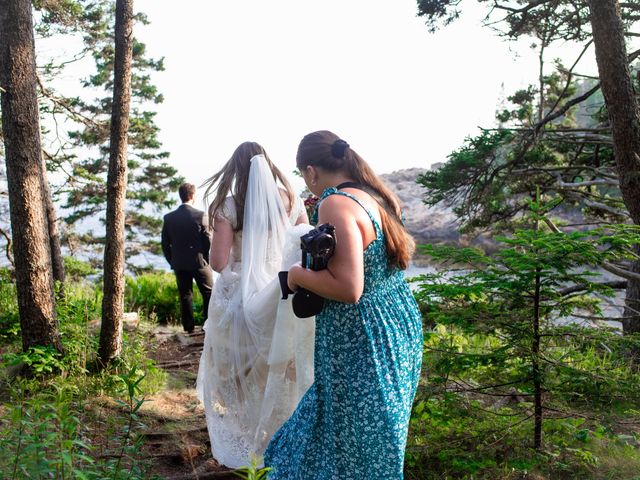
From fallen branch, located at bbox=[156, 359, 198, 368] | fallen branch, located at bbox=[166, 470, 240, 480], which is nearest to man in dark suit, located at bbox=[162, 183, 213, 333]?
fallen branch, located at bbox=[156, 359, 198, 368]

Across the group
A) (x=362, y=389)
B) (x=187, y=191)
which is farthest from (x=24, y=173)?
(x=362, y=389)

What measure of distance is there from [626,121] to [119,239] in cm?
508

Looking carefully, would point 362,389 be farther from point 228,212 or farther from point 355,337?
point 228,212

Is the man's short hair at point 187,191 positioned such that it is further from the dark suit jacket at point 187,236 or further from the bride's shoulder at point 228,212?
the bride's shoulder at point 228,212

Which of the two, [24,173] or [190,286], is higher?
[24,173]

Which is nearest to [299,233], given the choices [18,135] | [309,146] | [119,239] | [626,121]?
[309,146]

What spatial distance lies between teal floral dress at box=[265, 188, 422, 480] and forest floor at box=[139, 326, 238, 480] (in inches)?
36.1

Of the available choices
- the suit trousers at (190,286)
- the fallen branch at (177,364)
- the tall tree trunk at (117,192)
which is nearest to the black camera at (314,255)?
the tall tree trunk at (117,192)

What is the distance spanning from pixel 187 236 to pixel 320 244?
6.28 metres

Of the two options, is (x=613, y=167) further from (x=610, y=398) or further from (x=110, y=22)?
(x=110, y=22)

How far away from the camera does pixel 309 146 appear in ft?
9.46

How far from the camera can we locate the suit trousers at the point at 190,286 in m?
8.68

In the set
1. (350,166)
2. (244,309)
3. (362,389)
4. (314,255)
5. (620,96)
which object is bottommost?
(362,389)

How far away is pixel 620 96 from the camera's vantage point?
5.74m
